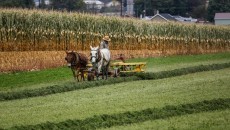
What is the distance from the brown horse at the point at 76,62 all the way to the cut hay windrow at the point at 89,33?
8.57m

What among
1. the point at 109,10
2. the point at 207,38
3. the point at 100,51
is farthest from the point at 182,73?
the point at 109,10

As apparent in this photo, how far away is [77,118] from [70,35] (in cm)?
2492

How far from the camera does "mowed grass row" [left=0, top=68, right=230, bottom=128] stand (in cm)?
1740

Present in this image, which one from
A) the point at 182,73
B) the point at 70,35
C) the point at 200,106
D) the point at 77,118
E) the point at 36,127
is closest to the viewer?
the point at 36,127

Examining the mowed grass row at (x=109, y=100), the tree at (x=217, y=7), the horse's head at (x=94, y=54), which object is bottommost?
the tree at (x=217, y=7)

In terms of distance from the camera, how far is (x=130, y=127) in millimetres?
16328

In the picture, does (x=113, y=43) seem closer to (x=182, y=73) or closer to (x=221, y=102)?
(x=182, y=73)

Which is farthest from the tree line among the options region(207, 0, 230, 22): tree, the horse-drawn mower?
the horse-drawn mower

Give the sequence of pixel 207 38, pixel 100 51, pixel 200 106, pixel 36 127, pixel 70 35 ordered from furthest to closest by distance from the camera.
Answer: pixel 207 38, pixel 70 35, pixel 100 51, pixel 200 106, pixel 36 127

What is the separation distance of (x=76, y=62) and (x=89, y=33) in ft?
51.7

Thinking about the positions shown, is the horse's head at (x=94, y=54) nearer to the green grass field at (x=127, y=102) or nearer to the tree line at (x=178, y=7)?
the green grass field at (x=127, y=102)

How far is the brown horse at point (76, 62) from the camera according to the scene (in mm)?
27516

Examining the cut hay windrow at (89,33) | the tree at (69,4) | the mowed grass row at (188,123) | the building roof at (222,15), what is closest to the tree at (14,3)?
the tree at (69,4)

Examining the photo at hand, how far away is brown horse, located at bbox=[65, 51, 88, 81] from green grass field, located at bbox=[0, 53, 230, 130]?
151 cm
